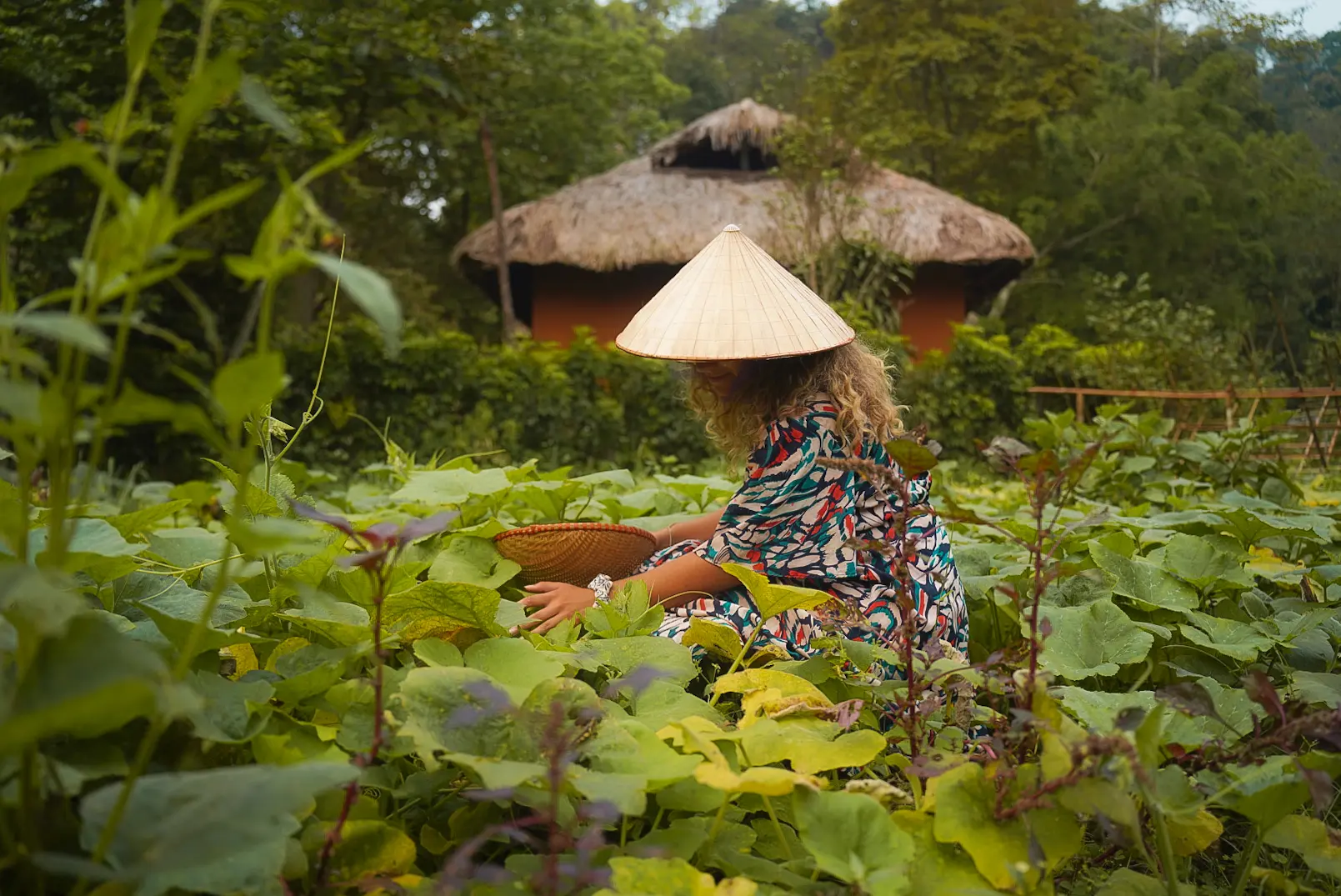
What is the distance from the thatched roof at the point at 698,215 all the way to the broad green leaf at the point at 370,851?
1030cm

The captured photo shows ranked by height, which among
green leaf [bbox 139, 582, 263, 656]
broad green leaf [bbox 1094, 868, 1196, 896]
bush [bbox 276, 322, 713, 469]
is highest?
green leaf [bbox 139, 582, 263, 656]

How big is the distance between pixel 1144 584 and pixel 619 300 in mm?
11125

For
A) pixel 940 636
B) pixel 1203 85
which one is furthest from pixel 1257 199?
pixel 940 636

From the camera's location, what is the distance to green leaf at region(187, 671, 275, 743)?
97 cm

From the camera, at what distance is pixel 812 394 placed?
2.07 meters

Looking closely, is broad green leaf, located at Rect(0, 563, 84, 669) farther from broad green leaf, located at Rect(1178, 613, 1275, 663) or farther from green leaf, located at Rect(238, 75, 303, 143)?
broad green leaf, located at Rect(1178, 613, 1275, 663)

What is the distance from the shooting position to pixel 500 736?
3.35ft

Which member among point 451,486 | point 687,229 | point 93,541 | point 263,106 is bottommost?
point 451,486

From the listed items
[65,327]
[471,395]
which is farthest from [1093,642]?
[471,395]

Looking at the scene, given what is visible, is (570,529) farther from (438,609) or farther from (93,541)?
(93,541)

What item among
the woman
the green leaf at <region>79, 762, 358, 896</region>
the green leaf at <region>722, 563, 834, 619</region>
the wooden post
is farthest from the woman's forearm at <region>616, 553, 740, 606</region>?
the wooden post

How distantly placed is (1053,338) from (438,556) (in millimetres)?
10311

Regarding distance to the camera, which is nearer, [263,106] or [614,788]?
[263,106]

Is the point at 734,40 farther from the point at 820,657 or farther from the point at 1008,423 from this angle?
the point at 820,657
